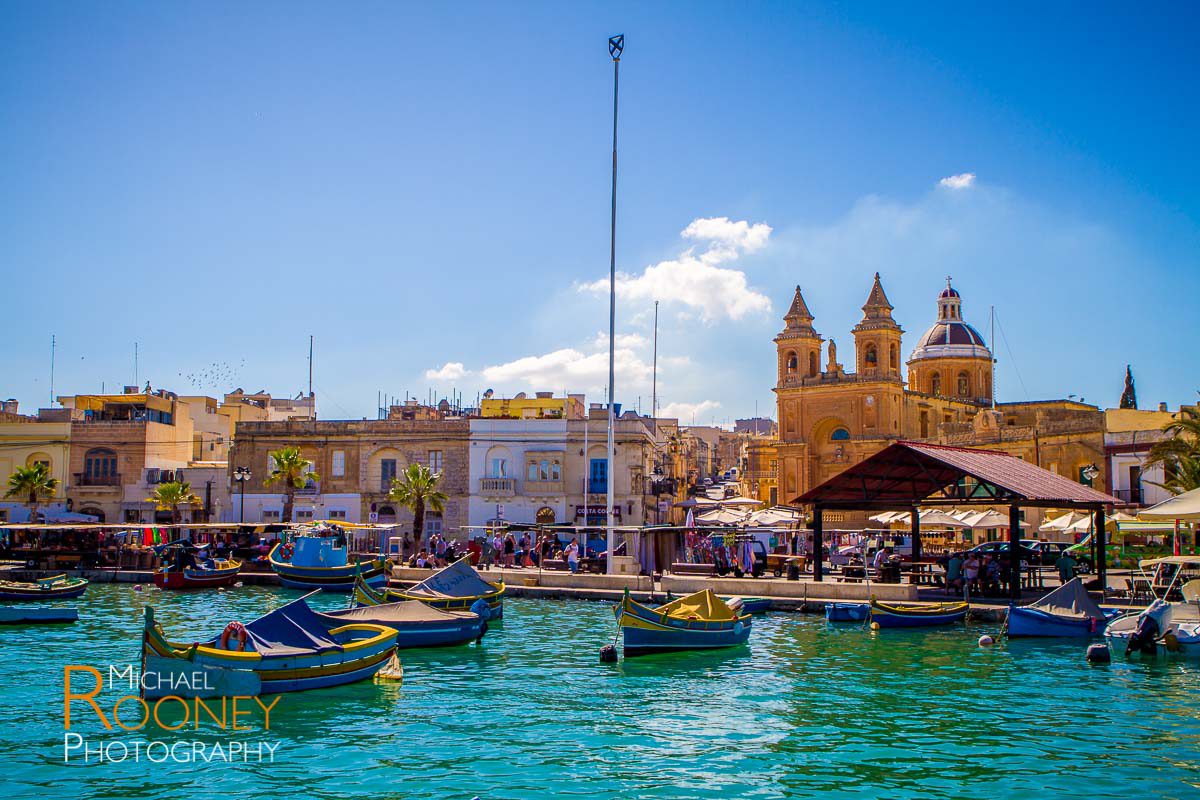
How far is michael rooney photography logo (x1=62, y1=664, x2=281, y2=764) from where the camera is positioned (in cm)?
1548

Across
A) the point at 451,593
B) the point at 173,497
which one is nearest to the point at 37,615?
the point at 451,593

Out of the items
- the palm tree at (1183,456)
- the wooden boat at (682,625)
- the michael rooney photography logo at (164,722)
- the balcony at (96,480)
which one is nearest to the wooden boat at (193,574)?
the balcony at (96,480)

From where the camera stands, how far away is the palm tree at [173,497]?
52375 millimetres

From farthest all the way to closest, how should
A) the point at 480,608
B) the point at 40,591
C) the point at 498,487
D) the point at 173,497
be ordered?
the point at 498,487, the point at 173,497, the point at 40,591, the point at 480,608

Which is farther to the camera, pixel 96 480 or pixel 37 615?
pixel 96 480

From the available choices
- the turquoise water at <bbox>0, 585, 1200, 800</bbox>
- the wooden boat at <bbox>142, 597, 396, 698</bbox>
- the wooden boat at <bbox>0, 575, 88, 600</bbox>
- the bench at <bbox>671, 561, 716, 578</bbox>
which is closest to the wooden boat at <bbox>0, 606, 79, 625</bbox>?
the wooden boat at <bbox>0, 575, 88, 600</bbox>

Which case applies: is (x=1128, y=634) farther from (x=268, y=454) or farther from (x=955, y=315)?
(x=955, y=315)

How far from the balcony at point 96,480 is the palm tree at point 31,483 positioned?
190 centimetres

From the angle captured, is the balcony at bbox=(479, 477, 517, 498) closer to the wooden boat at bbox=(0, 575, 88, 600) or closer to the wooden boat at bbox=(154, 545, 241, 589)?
the wooden boat at bbox=(154, 545, 241, 589)

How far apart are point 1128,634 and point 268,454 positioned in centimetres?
4341

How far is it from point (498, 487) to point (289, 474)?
1027 cm

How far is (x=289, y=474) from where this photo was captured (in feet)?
166

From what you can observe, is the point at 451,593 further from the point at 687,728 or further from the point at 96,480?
the point at 96,480

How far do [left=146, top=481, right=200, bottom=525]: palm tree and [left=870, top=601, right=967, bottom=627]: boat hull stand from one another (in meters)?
34.9
